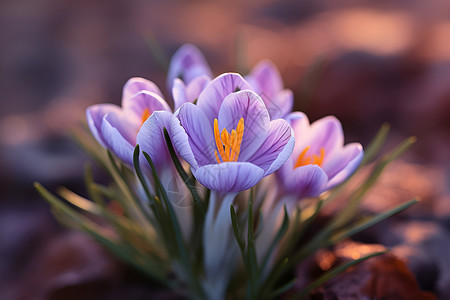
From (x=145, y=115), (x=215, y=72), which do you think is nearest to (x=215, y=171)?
(x=145, y=115)

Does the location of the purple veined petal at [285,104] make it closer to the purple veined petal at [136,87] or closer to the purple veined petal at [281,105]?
the purple veined petal at [281,105]

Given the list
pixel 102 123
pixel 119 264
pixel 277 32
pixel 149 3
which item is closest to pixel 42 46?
pixel 149 3

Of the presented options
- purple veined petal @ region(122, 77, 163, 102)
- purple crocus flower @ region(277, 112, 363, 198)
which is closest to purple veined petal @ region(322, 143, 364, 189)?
purple crocus flower @ region(277, 112, 363, 198)

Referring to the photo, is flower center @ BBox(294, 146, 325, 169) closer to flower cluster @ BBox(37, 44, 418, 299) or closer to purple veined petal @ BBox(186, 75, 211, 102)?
flower cluster @ BBox(37, 44, 418, 299)

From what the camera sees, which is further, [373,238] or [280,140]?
[373,238]

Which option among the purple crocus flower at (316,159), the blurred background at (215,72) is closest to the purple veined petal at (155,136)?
the purple crocus flower at (316,159)

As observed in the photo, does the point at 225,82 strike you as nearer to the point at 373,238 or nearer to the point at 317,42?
the point at 373,238

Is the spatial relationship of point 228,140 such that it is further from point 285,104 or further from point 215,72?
point 215,72
